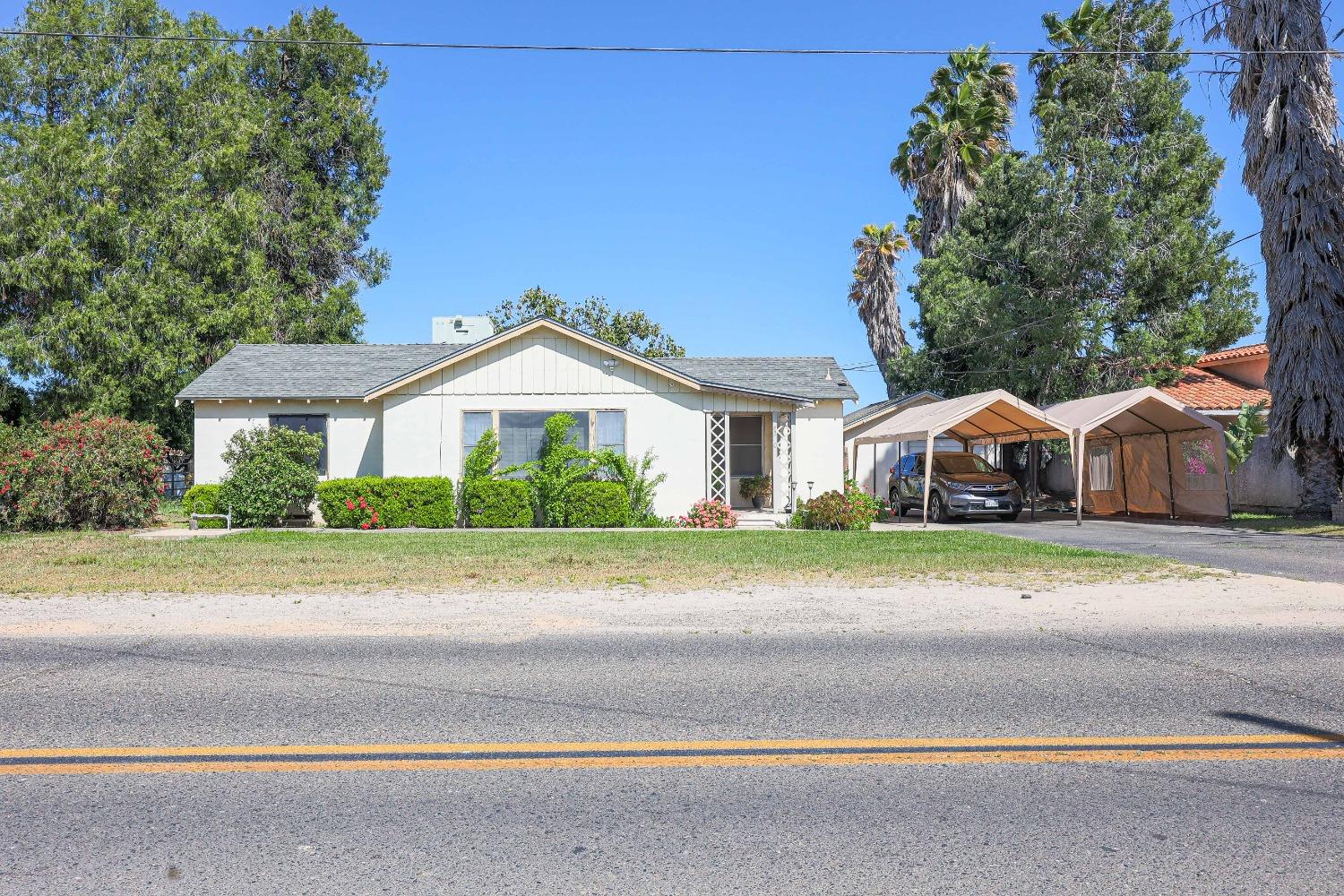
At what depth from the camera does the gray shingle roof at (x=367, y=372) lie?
2238 cm

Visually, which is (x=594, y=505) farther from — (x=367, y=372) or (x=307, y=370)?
(x=307, y=370)

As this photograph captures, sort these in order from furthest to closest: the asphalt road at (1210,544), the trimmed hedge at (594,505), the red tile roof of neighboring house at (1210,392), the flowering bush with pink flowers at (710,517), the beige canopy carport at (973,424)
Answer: the red tile roof of neighboring house at (1210,392), the beige canopy carport at (973,424), the flowering bush with pink flowers at (710,517), the trimmed hedge at (594,505), the asphalt road at (1210,544)

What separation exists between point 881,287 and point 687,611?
122 feet

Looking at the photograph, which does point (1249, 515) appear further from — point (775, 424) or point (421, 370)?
point (421, 370)

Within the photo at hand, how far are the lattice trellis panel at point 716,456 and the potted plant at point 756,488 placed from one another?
327 cm

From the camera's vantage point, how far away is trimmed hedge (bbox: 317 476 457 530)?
67.3 ft

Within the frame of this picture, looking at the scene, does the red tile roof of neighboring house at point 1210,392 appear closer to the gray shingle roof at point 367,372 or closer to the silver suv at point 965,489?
the silver suv at point 965,489

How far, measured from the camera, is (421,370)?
21.0 metres

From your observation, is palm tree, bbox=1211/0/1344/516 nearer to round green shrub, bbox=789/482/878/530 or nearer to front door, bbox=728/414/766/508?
round green shrub, bbox=789/482/878/530

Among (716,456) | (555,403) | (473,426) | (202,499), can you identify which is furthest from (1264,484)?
(202,499)

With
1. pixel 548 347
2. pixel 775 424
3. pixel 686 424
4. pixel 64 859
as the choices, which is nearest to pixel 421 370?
pixel 548 347

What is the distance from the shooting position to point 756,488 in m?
25.6

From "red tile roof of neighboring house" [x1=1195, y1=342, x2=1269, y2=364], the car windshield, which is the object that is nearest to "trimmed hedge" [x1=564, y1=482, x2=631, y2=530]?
the car windshield

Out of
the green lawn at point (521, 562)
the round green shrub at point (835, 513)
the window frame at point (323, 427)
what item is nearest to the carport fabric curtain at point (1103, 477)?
the round green shrub at point (835, 513)
